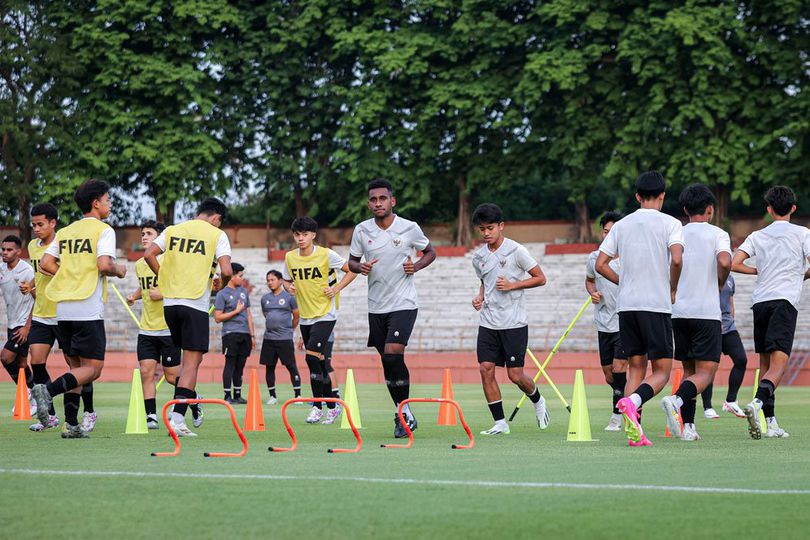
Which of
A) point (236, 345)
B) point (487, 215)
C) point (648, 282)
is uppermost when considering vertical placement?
point (487, 215)

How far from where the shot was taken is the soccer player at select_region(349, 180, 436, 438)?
12477 millimetres

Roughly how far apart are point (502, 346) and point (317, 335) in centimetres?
315

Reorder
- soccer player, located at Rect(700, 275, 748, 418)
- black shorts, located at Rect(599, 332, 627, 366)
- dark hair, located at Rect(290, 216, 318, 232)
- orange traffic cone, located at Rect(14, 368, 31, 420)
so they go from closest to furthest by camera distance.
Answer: black shorts, located at Rect(599, 332, 627, 366) → orange traffic cone, located at Rect(14, 368, 31, 420) → dark hair, located at Rect(290, 216, 318, 232) → soccer player, located at Rect(700, 275, 748, 418)

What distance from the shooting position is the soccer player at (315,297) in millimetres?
15047

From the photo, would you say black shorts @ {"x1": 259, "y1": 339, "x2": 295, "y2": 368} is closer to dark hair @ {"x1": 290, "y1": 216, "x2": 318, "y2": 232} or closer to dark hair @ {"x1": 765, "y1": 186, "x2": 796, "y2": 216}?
dark hair @ {"x1": 290, "y1": 216, "x2": 318, "y2": 232}

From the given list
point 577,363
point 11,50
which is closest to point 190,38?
point 11,50

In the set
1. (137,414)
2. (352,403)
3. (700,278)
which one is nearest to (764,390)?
(700,278)

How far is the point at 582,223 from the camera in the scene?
48.0 meters

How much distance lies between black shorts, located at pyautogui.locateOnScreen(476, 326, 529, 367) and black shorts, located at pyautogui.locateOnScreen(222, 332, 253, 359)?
29.7 feet

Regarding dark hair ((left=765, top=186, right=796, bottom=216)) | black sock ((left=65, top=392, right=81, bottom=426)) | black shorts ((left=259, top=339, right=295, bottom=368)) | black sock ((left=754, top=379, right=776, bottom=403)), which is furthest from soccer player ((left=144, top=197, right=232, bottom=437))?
black shorts ((left=259, top=339, right=295, bottom=368))

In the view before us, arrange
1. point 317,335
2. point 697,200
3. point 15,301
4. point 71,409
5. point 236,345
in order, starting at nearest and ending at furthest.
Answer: point 697,200
point 71,409
point 317,335
point 15,301
point 236,345

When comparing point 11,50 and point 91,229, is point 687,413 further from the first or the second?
point 11,50

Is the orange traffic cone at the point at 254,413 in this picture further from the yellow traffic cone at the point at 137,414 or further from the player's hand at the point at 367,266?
the player's hand at the point at 367,266

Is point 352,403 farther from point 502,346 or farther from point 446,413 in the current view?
point 502,346
